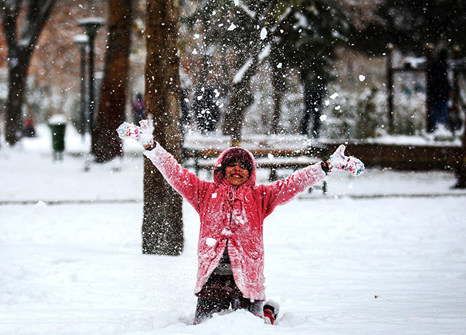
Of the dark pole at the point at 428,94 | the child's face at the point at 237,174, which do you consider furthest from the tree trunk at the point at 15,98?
the child's face at the point at 237,174

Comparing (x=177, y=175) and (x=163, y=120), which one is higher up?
(x=163, y=120)

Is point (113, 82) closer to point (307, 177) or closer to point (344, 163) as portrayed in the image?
point (307, 177)

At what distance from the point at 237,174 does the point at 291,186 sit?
1.28 ft

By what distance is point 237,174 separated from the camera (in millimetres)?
3963

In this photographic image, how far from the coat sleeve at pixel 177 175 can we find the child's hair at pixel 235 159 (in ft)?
0.57

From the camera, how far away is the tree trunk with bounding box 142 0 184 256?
6.05m

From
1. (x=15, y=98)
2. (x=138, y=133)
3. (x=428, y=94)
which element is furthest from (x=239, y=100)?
(x=15, y=98)

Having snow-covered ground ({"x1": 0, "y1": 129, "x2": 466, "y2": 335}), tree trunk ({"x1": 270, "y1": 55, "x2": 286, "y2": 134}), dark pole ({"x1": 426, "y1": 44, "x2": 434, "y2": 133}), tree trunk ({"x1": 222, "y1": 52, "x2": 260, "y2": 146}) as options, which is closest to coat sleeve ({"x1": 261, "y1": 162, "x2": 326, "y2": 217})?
snow-covered ground ({"x1": 0, "y1": 129, "x2": 466, "y2": 335})

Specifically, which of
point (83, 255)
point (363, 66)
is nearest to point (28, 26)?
point (83, 255)

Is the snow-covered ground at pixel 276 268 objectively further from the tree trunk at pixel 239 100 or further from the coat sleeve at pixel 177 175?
the tree trunk at pixel 239 100

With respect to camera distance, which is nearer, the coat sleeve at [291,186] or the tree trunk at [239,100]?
the coat sleeve at [291,186]

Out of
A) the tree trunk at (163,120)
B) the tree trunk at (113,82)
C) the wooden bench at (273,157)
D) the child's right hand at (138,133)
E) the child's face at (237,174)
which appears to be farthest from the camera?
the tree trunk at (113,82)

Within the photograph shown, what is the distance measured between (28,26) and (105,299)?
19.7m

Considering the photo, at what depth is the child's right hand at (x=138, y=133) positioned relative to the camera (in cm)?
373
